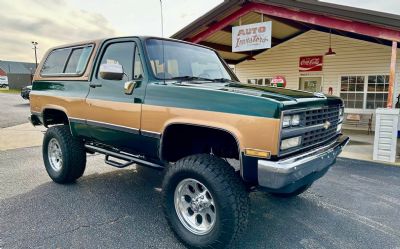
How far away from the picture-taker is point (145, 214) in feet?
11.3

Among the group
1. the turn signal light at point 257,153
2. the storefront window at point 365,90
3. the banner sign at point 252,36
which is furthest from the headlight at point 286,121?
the storefront window at point 365,90

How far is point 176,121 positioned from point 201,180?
624 millimetres

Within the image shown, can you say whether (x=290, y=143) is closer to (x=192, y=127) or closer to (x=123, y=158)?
(x=192, y=127)

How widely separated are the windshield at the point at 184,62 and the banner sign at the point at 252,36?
5123 mm

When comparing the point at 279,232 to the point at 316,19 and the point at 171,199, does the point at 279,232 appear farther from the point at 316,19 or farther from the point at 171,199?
the point at 316,19

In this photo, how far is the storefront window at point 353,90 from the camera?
11.6 meters

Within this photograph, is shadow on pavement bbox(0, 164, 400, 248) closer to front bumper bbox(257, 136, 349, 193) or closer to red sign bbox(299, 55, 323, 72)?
front bumper bbox(257, 136, 349, 193)

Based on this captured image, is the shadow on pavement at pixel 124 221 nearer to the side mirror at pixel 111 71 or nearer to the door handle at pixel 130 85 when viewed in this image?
the door handle at pixel 130 85

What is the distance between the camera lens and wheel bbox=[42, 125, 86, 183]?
4180mm

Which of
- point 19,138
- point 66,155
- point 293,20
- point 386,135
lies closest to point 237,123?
point 66,155

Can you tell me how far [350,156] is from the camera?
22.5 feet

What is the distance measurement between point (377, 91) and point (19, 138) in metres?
12.8

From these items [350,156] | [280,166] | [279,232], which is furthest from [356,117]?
[280,166]

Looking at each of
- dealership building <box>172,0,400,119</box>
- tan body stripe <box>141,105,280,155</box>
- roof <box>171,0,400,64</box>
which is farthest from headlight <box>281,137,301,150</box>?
roof <box>171,0,400,64</box>
